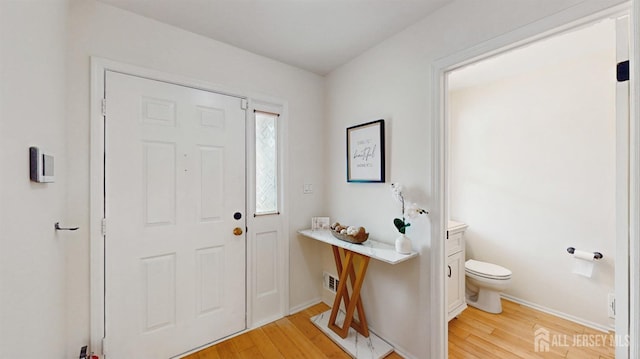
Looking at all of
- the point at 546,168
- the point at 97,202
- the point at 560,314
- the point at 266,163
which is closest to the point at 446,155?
the point at 266,163

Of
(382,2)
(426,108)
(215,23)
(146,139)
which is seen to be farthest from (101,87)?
(426,108)

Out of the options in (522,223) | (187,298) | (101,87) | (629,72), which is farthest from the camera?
(522,223)

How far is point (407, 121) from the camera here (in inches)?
70.7

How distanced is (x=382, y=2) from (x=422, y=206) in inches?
54.8

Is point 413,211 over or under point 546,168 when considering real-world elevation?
under

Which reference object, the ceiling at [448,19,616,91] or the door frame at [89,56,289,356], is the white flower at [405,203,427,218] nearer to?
the ceiling at [448,19,616,91]

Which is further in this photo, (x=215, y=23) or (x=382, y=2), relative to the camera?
(x=215, y=23)

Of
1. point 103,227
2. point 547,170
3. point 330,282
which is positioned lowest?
point 330,282

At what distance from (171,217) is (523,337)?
9.94 ft

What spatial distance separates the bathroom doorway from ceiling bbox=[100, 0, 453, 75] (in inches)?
26.2

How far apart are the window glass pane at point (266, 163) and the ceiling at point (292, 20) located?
0.63 metres

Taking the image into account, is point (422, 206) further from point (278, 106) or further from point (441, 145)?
point (278, 106)

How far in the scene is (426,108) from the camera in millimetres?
1666

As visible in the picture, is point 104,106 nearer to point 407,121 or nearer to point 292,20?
point 292,20
